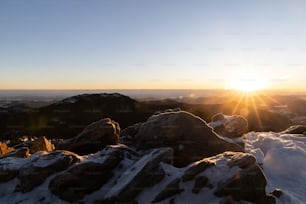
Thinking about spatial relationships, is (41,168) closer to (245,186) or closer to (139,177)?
(139,177)

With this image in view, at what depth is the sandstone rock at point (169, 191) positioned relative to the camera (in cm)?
1531

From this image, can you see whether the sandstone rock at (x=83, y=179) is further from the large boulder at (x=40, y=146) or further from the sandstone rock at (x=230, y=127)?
the sandstone rock at (x=230, y=127)

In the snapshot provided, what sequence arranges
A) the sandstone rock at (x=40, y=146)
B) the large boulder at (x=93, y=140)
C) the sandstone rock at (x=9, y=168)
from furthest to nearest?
the sandstone rock at (x=40, y=146), the large boulder at (x=93, y=140), the sandstone rock at (x=9, y=168)

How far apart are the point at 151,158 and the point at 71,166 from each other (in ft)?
13.7

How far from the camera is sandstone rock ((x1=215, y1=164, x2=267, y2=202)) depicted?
15.2 m

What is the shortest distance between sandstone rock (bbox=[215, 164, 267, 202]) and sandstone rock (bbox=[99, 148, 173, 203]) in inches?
123

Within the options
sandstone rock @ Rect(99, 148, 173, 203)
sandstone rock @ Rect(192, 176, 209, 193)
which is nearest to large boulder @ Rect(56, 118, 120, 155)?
sandstone rock @ Rect(99, 148, 173, 203)

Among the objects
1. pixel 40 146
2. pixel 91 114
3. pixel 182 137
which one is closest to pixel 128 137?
pixel 182 137

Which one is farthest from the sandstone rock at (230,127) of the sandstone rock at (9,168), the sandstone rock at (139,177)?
the sandstone rock at (9,168)

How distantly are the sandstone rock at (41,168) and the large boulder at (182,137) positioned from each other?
4754 millimetres

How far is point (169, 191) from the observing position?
15531mm

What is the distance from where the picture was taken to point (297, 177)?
2041 cm

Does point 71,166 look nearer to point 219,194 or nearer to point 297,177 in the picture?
point 219,194

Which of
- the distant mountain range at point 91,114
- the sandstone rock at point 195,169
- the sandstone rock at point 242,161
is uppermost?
the sandstone rock at point 242,161
